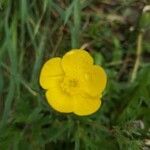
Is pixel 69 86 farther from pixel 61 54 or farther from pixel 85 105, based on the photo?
pixel 61 54

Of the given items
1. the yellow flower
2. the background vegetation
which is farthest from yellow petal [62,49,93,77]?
the background vegetation

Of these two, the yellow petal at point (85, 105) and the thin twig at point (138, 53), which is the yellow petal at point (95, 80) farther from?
the thin twig at point (138, 53)

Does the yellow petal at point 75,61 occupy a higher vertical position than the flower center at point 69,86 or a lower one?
higher

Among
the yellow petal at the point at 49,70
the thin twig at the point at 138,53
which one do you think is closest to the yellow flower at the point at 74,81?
the yellow petal at the point at 49,70

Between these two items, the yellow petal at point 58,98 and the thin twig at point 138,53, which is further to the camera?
the thin twig at point 138,53

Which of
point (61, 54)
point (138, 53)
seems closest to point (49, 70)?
point (61, 54)

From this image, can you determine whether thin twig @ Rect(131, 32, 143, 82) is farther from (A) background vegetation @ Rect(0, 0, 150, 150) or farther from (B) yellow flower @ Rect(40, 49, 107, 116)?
(B) yellow flower @ Rect(40, 49, 107, 116)

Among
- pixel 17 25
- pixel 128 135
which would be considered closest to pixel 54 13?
pixel 17 25
